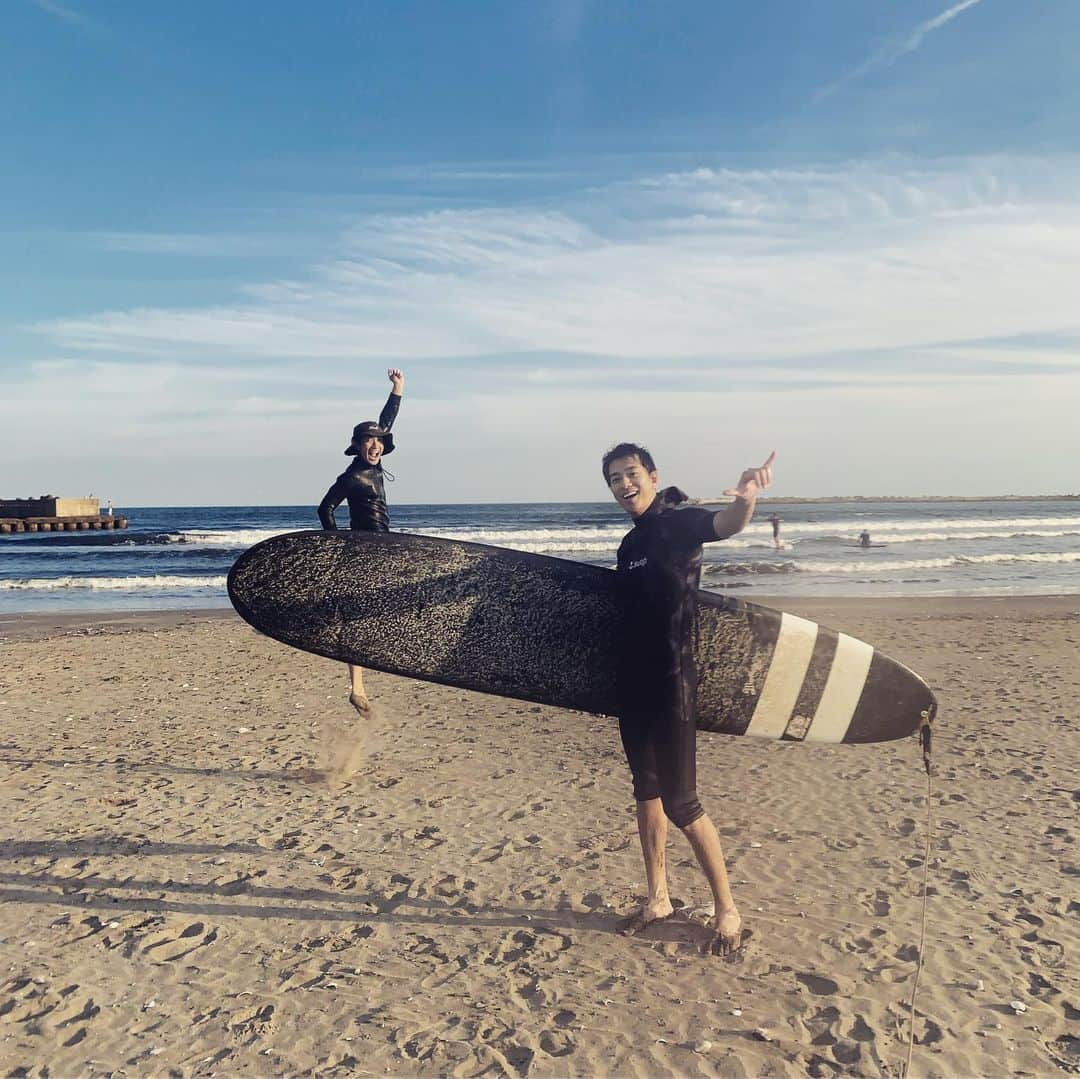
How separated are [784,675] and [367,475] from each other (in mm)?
3011

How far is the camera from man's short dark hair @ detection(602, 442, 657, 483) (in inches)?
138

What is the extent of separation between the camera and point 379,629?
4230mm

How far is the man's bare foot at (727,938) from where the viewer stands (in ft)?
11.4

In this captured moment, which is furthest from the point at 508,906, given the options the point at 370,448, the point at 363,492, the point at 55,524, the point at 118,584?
the point at 55,524

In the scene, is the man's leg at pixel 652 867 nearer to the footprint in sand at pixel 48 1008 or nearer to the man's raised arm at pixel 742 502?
the man's raised arm at pixel 742 502

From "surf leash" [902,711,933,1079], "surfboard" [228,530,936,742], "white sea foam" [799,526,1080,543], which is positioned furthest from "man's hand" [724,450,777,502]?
"white sea foam" [799,526,1080,543]

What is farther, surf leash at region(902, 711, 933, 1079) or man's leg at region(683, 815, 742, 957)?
man's leg at region(683, 815, 742, 957)

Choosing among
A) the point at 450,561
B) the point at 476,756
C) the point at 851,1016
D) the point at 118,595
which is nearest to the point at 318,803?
→ the point at 476,756

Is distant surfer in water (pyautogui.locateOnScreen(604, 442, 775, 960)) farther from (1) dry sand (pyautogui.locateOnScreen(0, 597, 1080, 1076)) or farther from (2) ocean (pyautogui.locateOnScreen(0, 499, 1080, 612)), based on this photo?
(2) ocean (pyautogui.locateOnScreen(0, 499, 1080, 612))

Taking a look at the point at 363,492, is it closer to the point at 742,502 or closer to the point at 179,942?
the point at 179,942

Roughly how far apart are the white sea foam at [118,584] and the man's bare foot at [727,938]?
64.4 ft

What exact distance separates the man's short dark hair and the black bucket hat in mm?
2505

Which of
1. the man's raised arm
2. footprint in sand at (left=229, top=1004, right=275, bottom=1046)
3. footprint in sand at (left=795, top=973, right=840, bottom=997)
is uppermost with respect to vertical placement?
the man's raised arm

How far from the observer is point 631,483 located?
136 inches
